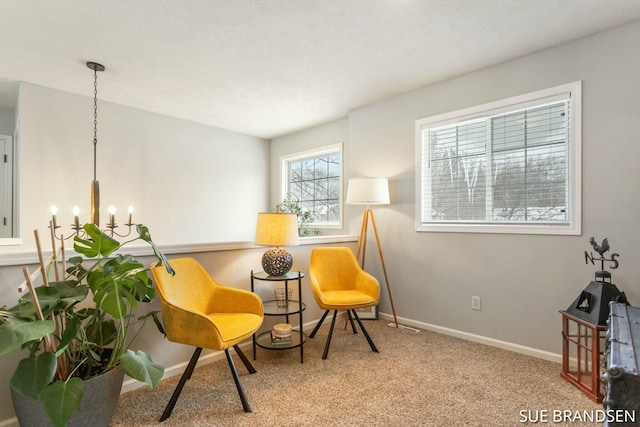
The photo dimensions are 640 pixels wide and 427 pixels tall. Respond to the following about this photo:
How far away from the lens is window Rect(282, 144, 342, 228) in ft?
15.5

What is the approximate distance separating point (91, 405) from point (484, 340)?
290 centimetres

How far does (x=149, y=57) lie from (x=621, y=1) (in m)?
3.43

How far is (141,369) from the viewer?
1521mm

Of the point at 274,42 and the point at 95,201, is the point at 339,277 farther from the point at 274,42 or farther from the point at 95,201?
the point at 95,201

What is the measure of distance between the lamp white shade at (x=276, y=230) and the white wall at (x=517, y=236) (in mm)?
1395

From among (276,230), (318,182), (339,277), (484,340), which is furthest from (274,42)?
(484,340)

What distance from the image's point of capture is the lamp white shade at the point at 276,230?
2623 millimetres

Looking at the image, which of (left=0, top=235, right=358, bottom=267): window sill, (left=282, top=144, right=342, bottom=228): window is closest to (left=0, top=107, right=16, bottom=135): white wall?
(left=0, top=235, right=358, bottom=267): window sill

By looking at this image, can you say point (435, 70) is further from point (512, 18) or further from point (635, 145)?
point (635, 145)

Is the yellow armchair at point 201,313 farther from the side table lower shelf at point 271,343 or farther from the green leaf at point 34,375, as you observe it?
the green leaf at point 34,375

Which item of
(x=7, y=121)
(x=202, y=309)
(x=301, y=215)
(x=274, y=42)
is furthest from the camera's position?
(x=301, y=215)

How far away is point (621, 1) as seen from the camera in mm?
2064

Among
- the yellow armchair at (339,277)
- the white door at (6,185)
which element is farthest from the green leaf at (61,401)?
the white door at (6,185)

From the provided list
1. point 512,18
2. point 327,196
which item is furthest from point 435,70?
point 327,196
